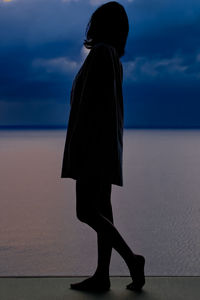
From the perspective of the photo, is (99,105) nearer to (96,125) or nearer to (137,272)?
(96,125)

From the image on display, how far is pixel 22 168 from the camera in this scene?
6.02m

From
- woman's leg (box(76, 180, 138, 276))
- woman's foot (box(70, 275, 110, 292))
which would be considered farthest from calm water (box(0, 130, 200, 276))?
woman's leg (box(76, 180, 138, 276))

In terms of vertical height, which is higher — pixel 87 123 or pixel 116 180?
pixel 87 123

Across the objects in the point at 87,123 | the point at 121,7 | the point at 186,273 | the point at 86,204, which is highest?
the point at 121,7

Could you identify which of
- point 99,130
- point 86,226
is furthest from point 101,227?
point 86,226

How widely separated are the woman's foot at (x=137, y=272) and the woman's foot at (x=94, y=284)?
0.10 m

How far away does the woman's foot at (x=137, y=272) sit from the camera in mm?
1694

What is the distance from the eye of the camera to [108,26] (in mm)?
1682

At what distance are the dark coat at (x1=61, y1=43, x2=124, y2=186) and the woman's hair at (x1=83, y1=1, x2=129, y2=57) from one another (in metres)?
0.06

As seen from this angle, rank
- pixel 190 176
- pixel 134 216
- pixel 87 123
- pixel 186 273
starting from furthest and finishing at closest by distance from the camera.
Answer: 1. pixel 190 176
2. pixel 134 216
3. pixel 186 273
4. pixel 87 123

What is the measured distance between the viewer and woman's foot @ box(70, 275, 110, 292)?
68.1 inches

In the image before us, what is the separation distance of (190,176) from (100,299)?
3905 millimetres

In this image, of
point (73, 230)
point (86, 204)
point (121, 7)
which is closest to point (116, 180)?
point (86, 204)

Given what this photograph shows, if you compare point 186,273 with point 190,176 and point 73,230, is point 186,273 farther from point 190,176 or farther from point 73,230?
point 190,176
